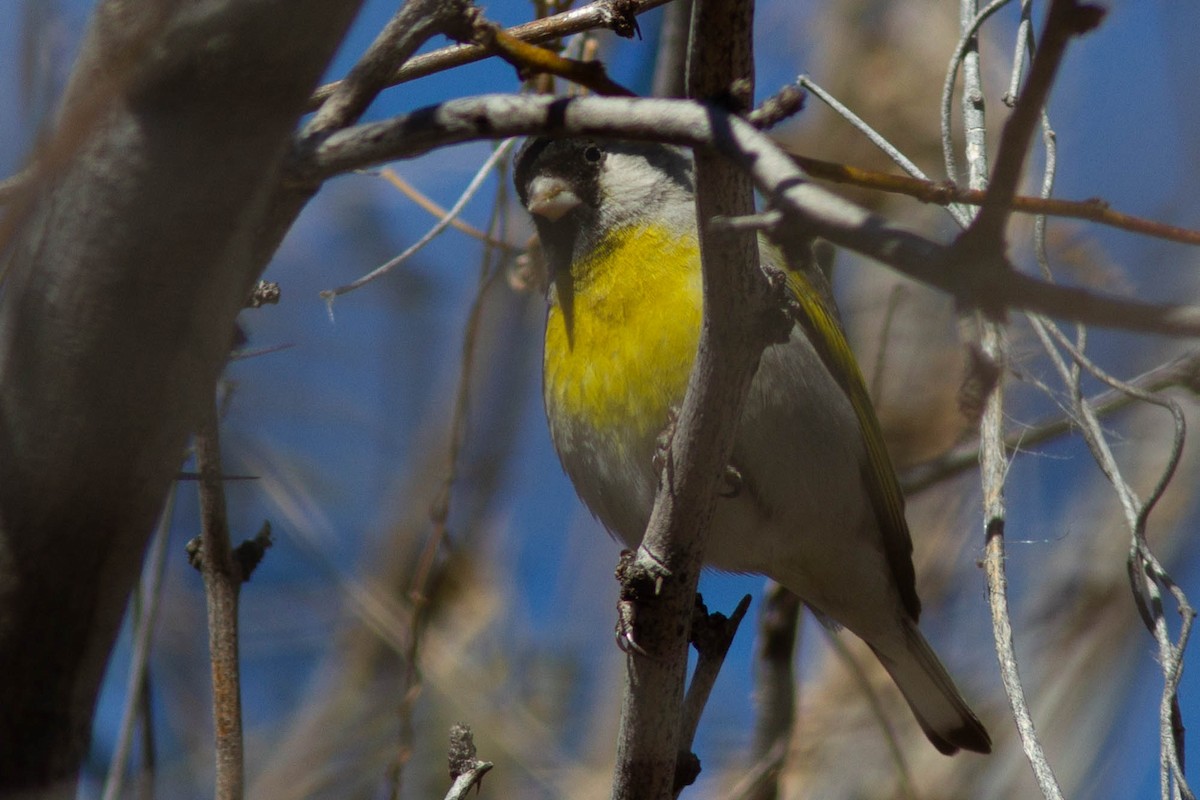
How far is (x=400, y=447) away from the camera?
225 inches

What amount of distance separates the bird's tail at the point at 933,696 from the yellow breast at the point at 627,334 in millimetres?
1382

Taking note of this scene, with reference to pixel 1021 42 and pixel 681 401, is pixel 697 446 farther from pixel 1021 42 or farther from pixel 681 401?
pixel 1021 42

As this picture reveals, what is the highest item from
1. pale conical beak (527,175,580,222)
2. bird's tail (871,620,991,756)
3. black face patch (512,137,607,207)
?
black face patch (512,137,607,207)

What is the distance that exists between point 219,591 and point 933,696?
2465 mm

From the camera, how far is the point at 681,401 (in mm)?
3201

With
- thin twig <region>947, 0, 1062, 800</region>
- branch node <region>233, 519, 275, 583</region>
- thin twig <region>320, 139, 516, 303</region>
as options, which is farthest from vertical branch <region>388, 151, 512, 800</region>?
thin twig <region>947, 0, 1062, 800</region>

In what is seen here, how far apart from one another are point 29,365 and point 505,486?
4.50 metres

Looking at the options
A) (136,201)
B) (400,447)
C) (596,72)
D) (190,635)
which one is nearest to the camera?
(136,201)

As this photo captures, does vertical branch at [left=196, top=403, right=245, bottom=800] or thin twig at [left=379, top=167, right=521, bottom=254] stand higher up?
thin twig at [left=379, top=167, right=521, bottom=254]

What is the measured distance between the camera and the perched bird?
325 centimetres

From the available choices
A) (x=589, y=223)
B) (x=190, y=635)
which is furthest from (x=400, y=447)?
(x=589, y=223)

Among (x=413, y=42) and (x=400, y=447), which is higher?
(x=413, y=42)

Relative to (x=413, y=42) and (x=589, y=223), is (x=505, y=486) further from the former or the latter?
(x=413, y=42)

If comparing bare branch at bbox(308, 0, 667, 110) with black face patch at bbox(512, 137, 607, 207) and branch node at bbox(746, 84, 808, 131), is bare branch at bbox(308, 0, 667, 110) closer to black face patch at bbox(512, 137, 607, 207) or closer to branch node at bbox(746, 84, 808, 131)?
branch node at bbox(746, 84, 808, 131)
